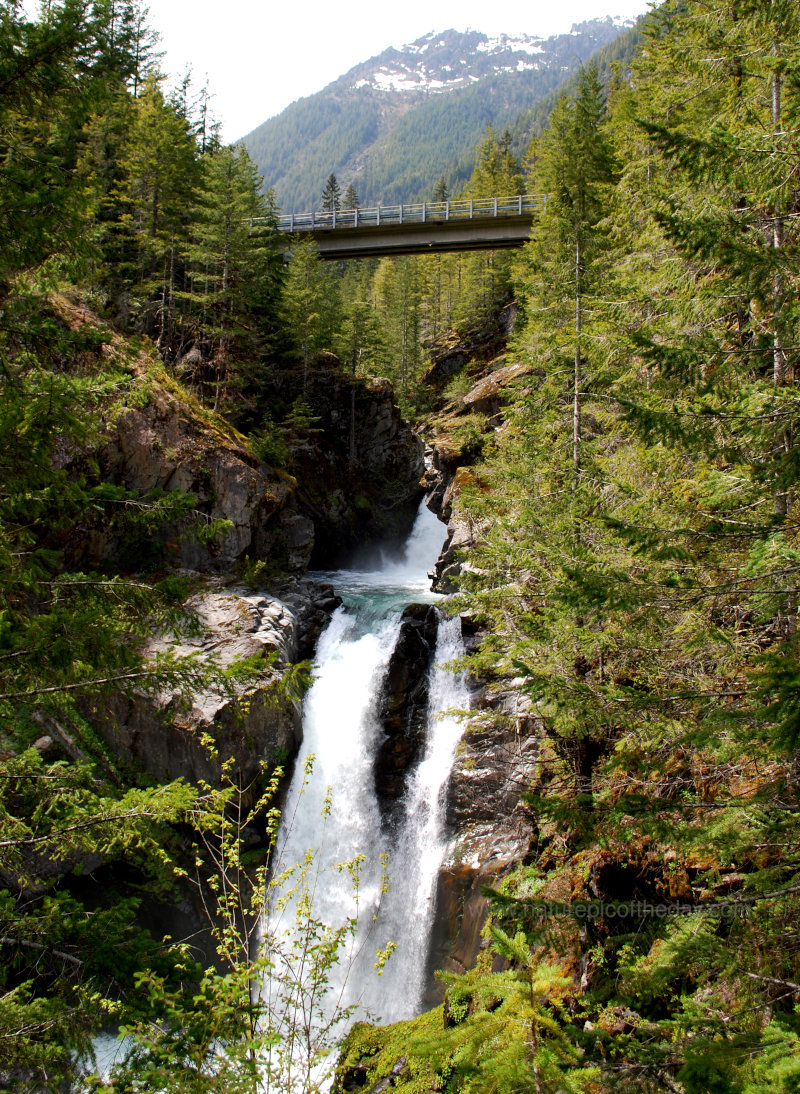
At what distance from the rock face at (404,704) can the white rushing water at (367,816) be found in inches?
8.3

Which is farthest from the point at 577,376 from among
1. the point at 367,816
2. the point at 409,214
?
the point at 409,214

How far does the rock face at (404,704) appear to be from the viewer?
48.7ft

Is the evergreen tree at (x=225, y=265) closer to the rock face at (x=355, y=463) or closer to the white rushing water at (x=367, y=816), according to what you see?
the rock face at (x=355, y=463)

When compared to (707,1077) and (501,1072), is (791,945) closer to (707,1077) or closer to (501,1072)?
(707,1077)

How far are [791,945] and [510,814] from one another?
346 inches

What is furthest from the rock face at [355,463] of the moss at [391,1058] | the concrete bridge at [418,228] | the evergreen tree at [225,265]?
the moss at [391,1058]

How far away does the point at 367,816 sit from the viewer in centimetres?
1434

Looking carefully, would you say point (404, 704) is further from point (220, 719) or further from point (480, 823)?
point (220, 719)

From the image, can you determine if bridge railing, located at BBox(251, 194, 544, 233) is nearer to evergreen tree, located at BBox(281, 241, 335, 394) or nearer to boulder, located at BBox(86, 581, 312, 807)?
evergreen tree, located at BBox(281, 241, 335, 394)

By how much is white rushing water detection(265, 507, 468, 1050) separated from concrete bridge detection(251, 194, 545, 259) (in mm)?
18492

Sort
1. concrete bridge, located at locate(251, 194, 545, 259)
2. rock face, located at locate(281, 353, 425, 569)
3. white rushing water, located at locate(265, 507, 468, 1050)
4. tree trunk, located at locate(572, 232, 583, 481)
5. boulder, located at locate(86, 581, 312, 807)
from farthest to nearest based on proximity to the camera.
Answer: concrete bridge, located at locate(251, 194, 545, 259) → rock face, located at locate(281, 353, 425, 569) → boulder, located at locate(86, 581, 312, 807) → white rushing water, located at locate(265, 507, 468, 1050) → tree trunk, located at locate(572, 232, 583, 481)

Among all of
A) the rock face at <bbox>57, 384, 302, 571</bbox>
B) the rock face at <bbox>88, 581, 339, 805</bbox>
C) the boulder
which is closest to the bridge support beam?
the rock face at <bbox>57, 384, 302, 571</bbox>

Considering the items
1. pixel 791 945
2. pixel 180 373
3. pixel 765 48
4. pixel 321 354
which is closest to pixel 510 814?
pixel 791 945

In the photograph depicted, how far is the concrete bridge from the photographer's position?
88.3 feet
